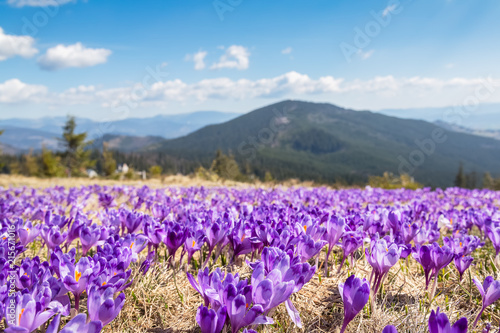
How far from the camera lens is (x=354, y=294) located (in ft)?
6.05

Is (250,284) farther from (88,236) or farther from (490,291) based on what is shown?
(88,236)

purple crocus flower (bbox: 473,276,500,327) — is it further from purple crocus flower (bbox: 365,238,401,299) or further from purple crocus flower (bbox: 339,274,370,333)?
purple crocus flower (bbox: 339,274,370,333)

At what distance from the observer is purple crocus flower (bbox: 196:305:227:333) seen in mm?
1653

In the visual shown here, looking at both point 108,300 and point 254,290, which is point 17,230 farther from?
Result: point 254,290

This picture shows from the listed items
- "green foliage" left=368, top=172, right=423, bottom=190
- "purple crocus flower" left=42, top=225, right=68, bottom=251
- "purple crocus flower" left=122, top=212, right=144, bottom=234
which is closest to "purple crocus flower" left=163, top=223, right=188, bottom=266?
"purple crocus flower" left=122, top=212, right=144, bottom=234

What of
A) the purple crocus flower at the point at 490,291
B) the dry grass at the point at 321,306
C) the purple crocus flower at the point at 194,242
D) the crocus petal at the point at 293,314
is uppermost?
the purple crocus flower at the point at 194,242

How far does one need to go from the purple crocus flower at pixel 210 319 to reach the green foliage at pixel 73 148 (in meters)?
68.0

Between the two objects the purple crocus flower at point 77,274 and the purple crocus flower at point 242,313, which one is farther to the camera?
the purple crocus flower at point 77,274

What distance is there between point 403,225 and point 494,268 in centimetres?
91

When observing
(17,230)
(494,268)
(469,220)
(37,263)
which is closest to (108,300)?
(37,263)

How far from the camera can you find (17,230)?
10.6 ft

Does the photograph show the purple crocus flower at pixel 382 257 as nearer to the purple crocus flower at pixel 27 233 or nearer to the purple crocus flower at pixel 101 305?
the purple crocus flower at pixel 101 305

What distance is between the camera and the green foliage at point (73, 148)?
62469 millimetres

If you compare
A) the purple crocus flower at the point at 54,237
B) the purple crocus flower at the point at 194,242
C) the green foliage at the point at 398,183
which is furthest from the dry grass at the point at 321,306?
the green foliage at the point at 398,183
